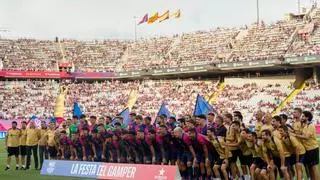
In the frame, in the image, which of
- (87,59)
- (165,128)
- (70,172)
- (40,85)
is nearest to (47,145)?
(70,172)

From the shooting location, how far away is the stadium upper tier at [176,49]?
A: 176 ft

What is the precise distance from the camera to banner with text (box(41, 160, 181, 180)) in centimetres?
1486

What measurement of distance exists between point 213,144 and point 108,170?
368cm

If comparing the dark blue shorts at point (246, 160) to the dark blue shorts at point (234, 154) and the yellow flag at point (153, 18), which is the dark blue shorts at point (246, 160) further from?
the yellow flag at point (153, 18)

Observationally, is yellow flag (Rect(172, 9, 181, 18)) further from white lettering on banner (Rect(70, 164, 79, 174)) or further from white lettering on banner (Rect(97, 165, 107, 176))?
white lettering on banner (Rect(97, 165, 107, 176))

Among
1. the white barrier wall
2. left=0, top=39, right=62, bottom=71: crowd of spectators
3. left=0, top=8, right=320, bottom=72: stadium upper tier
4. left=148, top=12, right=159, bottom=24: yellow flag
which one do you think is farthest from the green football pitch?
left=148, top=12, right=159, bottom=24: yellow flag

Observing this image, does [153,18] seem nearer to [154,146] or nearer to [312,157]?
[154,146]

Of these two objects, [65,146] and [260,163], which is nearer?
[260,163]

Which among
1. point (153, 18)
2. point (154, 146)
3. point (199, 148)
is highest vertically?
point (153, 18)

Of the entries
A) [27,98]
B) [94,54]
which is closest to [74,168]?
[27,98]

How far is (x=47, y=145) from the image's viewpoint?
21.8 metres

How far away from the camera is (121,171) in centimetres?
1642

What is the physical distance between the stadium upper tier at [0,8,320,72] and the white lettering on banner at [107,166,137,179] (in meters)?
33.9

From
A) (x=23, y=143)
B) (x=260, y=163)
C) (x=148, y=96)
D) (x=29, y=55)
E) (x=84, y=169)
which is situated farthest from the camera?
(x=29, y=55)
